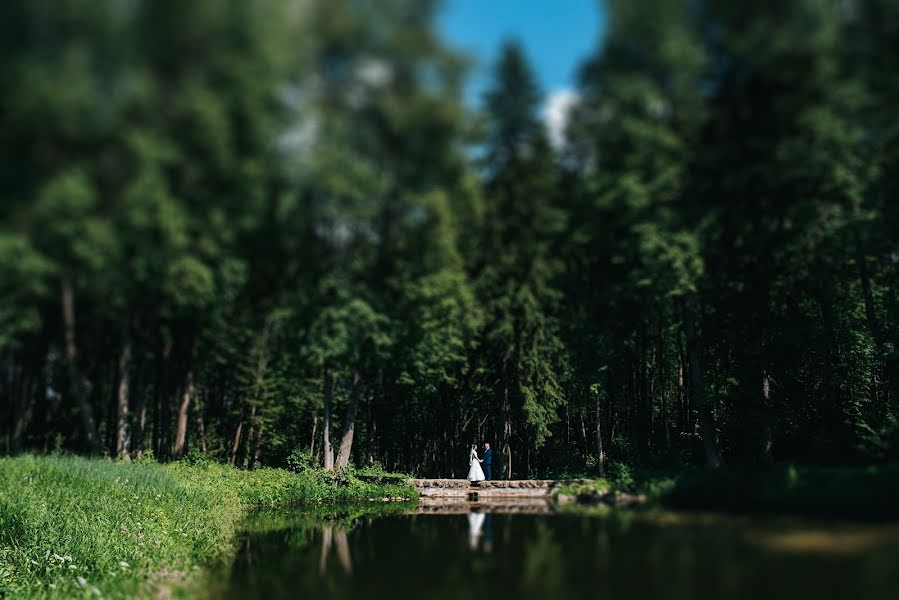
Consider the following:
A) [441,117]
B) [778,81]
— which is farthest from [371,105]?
[778,81]

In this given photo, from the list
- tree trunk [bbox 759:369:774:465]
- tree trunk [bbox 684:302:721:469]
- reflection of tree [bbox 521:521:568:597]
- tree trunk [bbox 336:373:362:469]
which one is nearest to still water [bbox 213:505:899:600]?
reflection of tree [bbox 521:521:568:597]

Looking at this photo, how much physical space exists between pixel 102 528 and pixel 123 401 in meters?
3.64

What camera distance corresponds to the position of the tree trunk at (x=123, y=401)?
8648 mm

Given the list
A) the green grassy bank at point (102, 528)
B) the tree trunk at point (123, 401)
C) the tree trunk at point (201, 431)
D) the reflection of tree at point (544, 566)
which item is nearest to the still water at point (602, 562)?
the reflection of tree at point (544, 566)

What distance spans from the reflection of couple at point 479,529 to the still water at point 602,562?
4 cm

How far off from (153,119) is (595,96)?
4577mm

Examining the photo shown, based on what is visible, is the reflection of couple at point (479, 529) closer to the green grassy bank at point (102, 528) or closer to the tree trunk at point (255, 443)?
the green grassy bank at point (102, 528)

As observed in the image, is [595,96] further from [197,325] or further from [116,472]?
[116,472]

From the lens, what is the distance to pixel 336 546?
29.4 feet

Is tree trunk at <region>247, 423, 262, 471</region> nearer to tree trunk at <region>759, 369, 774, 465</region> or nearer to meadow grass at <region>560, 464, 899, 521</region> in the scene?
tree trunk at <region>759, 369, 774, 465</region>

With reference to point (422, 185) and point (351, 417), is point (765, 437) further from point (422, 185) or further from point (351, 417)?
point (351, 417)

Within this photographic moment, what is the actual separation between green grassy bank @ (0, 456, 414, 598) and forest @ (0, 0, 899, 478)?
109 inches

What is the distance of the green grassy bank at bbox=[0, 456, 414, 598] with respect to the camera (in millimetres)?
8219

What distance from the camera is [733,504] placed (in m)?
5.64
